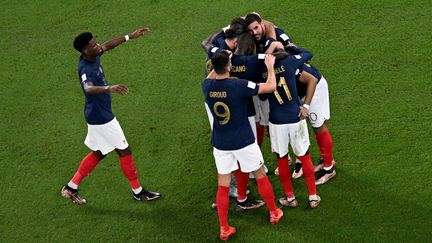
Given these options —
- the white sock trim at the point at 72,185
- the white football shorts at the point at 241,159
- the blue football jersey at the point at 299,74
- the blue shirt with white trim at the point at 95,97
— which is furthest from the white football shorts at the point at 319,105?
the white sock trim at the point at 72,185

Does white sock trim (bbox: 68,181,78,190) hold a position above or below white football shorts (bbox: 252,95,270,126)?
below

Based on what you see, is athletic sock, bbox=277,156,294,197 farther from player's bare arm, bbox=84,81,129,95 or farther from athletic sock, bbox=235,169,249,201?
player's bare arm, bbox=84,81,129,95

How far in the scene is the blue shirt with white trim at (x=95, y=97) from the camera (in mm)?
6289

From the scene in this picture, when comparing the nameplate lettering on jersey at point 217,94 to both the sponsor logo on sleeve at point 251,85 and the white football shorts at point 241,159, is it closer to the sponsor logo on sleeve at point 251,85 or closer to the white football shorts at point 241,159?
the sponsor logo on sleeve at point 251,85

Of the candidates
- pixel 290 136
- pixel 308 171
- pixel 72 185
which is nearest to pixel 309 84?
pixel 290 136

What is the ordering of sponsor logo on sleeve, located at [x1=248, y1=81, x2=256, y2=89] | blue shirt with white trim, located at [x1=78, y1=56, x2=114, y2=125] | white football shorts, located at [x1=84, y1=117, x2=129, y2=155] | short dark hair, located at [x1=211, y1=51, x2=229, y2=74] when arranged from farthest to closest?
white football shorts, located at [x1=84, y1=117, x2=129, y2=155]
blue shirt with white trim, located at [x1=78, y1=56, x2=114, y2=125]
sponsor logo on sleeve, located at [x1=248, y1=81, x2=256, y2=89]
short dark hair, located at [x1=211, y1=51, x2=229, y2=74]

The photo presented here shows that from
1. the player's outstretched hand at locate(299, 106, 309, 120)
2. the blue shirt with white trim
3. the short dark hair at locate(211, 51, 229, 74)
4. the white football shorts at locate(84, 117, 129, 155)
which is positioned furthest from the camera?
the white football shorts at locate(84, 117, 129, 155)

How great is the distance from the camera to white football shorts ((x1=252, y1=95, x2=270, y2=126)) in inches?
255

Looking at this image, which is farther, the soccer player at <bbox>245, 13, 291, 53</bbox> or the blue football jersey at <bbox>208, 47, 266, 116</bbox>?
the soccer player at <bbox>245, 13, 291, 53</bbox>

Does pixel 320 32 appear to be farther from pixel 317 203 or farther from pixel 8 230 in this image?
pixel 8 230

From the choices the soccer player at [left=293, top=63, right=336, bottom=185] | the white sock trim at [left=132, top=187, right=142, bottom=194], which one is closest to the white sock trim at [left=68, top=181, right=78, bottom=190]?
the white sock trim at [left=132, top=187, right=142, bottom=194]

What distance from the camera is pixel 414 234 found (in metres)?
6.05

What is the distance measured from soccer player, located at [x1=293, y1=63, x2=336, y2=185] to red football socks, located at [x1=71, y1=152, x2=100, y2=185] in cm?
226

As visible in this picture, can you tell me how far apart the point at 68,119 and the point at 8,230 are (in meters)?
2.06
